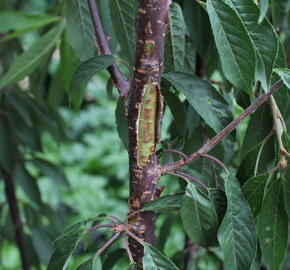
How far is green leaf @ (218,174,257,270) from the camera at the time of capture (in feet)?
1.86

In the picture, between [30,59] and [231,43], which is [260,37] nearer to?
[231,43]

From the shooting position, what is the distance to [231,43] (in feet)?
1.83

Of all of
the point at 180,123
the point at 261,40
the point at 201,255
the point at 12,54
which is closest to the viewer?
the point at 261,40

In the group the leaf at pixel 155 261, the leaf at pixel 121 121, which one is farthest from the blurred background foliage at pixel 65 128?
the leaf at pixel 155 261

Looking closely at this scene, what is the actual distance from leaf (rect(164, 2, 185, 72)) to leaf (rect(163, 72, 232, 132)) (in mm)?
42

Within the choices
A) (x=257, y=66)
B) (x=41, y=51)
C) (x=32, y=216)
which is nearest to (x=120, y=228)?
(x=257, y=66)

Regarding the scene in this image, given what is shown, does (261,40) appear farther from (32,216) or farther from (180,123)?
(32,216)

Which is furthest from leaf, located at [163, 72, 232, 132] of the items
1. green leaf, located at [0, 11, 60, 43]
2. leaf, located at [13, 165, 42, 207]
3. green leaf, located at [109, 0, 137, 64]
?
leaf, located at [13, 165, 42, 207]

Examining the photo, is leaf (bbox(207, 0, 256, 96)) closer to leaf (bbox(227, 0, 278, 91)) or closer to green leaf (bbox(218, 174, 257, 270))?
leaf (bbox(227, 0, 278, 91))

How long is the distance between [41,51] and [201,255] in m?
0.55

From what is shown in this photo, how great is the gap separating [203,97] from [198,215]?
14 centimetres

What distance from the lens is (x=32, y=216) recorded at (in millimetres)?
1453

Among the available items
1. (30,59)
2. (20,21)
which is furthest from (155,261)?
(20,21)

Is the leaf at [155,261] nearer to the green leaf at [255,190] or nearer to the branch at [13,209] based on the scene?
the green leaf at [255,190]
